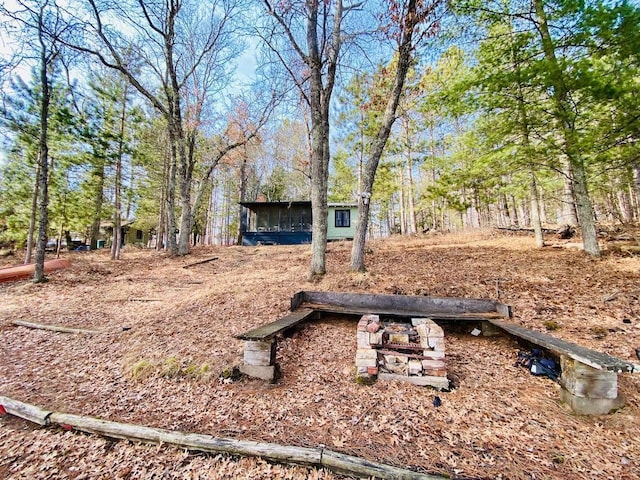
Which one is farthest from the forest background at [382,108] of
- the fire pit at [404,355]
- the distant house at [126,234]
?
the distant house at [126,234]

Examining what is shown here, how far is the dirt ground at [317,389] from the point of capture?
195cm

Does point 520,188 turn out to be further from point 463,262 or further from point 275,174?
point 275,174

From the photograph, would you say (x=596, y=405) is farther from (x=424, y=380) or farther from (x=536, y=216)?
(x=536, y=216)

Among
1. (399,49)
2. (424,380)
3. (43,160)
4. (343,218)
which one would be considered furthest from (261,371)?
(343,218)

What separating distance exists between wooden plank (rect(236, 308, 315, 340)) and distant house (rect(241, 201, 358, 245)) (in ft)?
41.5

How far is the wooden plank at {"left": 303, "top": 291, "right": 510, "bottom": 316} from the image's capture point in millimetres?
3924

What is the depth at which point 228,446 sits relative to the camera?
6.67ft

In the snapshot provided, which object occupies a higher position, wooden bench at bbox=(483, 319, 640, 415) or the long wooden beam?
the long wooden beam

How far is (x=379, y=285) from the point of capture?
5.38 m

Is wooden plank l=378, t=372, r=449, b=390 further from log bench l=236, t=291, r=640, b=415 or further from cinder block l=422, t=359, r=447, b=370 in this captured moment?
log bench l=236, t=291, r=640, b=415

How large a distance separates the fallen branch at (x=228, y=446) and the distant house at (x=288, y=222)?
1460cm

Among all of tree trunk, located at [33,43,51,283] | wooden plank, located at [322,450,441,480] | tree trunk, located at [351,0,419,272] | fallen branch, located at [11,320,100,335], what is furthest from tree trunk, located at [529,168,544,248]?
tree trunk, located at [33,43,51,283]

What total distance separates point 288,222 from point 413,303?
14.2 metres

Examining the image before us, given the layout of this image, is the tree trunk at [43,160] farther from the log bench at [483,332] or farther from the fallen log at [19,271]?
the log bench at [483,332]
